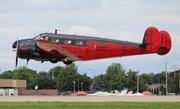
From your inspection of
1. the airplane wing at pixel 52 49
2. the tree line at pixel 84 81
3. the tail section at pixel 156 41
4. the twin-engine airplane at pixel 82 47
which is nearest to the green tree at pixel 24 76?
the tree line at pixel 84 81

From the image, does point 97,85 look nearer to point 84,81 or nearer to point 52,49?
point 84,81

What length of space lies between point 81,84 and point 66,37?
10899cm

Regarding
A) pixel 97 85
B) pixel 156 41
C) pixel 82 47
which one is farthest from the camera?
pixel 97 85

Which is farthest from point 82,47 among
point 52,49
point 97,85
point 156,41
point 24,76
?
point 24,76

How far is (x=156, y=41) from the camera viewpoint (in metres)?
52.5

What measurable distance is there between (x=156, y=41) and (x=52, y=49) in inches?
447

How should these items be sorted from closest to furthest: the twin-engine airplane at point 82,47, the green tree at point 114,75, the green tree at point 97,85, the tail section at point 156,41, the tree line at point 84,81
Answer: the twin-engine airplane at point 82,47, the tail section at point 156,41, the green tree at point 97,85, the tree line at point 84,81, the green tree at point 114,75

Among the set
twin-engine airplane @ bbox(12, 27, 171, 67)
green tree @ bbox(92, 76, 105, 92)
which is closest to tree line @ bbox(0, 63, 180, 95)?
green tree @ bbox(92, 76, 105, 92)

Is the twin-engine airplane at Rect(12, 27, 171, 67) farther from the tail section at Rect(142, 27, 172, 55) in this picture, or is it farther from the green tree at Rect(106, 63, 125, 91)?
the green tree at Rect(106, 63, 125, 91)

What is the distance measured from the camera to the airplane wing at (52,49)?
50.4 metres

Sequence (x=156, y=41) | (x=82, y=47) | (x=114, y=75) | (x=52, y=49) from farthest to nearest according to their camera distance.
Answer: (x=114, y=75)
(x=156, y=41)
(x=82, y=47)
(x=52, y=49)

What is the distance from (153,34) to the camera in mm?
52719

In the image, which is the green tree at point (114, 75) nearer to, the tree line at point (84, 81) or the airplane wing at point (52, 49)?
the tree line at point (84, 81)
